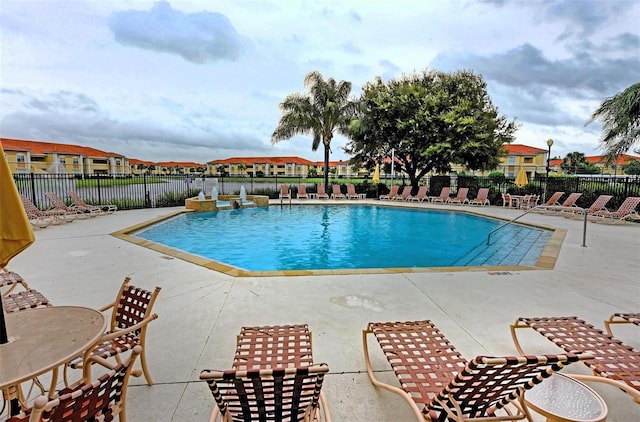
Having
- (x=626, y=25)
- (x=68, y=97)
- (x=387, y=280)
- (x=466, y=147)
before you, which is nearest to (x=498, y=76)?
(x=466, y=147)

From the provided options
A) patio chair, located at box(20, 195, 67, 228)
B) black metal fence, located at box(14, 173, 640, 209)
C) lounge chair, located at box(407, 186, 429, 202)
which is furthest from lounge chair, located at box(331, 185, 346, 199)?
patio chair, located at box(20, 195, 67, 228)

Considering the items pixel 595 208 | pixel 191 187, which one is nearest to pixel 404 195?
pixel 595 208

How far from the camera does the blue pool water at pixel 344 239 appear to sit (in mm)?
7566

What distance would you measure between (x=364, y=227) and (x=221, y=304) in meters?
8.32

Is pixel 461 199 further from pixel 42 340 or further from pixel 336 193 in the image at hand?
pixel 42 340

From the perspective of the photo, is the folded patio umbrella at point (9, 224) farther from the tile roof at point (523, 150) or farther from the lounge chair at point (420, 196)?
the tile roof at point (523, 150)

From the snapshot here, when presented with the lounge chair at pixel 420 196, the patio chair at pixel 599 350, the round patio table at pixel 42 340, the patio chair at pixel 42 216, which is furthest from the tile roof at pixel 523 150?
the round patio table at pixel 42 340

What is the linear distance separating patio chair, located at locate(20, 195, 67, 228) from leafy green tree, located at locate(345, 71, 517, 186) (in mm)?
14775

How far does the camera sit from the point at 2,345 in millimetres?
1755

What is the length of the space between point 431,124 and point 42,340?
19.5m

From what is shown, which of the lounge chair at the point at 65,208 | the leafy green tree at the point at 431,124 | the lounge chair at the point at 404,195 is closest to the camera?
the lounge chair at the point at 65,208

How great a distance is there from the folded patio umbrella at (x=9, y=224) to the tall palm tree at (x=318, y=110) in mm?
18847

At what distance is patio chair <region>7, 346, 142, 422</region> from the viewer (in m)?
1.14

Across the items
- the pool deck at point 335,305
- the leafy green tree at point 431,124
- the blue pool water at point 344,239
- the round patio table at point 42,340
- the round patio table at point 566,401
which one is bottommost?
the blue pool water at point 344,239
